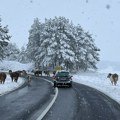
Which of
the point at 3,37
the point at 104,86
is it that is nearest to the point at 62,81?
the point at 104,86

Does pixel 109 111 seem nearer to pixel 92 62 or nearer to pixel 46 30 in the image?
pixel 46 30

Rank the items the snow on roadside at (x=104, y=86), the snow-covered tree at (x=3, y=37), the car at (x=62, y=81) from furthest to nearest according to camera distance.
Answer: the snow-covered tree at (x=3, y=37)
the car at (x=62, y=81)
the snow on roadside at (x=104, y=86)

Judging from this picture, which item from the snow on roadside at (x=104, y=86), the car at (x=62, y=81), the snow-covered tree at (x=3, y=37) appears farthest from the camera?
the snow-covered tree at (x=3, y=37)

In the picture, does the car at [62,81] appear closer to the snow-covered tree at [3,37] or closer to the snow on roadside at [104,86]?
the snow on roadside at [104,86]

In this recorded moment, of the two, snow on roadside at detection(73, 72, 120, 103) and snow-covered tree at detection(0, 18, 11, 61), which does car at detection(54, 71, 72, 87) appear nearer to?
snow on roadside at detection(73, 72, 120, 103)

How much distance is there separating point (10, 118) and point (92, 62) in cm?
Answer: 8859

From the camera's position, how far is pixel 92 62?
99250mm

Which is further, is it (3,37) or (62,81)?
(3,37)

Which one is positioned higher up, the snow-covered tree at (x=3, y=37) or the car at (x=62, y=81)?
the snow-covered tree at (x=3, y=37)

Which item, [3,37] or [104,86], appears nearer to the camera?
[104,86]

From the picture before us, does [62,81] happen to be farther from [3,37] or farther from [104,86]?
[3,37]

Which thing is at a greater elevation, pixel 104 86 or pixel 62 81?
pixel 62 81

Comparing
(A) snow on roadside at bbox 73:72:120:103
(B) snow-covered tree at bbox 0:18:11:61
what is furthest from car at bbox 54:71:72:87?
(B) snow-covered tree at bbox 0:18:11:61

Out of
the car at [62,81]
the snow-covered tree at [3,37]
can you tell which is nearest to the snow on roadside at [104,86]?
the car at [62,81]
